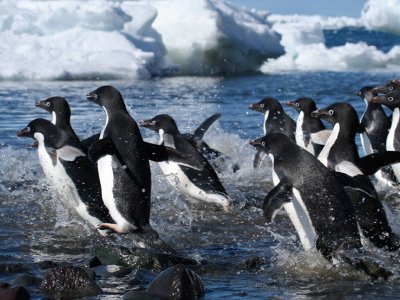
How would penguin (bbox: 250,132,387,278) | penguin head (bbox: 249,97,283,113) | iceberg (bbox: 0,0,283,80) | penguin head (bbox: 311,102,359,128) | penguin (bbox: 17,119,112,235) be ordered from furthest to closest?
iceberg (bbox: 0,0,283,80)
penguin head (bbox: 249,97,283,113)
penguin (bbox: 17,119,112,235)
penguin head (bbox: 311,102,359,128)
penguin (bbox: 250,132,387,278)

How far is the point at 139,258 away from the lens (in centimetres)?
469

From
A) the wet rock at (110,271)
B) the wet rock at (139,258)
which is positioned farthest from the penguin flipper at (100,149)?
the wet rock at (110,271)

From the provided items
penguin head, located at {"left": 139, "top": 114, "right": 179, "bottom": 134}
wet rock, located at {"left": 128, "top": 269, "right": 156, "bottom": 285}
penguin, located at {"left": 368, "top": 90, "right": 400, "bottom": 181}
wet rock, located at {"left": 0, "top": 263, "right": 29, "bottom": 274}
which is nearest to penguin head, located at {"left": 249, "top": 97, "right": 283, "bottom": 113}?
penguin, located at {"left": 368, "top": 90, "right": 400, "bottom": 181}

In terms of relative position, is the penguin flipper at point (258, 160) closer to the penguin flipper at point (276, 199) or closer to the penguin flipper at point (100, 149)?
the penguin flipper at point (100, 149)

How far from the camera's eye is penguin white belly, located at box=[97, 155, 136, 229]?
17.2 ft

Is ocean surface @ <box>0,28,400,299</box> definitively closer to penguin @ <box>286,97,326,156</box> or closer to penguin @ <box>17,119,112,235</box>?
penguin @ <box>17,119,112,235</box>

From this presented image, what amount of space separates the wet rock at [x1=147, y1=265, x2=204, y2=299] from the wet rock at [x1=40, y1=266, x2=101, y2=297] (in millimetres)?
314

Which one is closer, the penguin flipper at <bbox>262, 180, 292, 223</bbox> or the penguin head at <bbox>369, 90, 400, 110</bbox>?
the penguin flipper at <bbox>262, 180, 292, 223</bbox>

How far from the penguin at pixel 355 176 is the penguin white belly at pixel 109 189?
1355 mm

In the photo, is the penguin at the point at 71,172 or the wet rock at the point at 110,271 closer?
the wet rock at the point at 110,271

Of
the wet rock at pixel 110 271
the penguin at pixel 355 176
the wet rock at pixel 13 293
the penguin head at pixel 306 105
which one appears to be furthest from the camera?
the penguin head at pixel 306 105

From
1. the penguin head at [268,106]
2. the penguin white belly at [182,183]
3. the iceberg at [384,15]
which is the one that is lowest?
the penguin white belly at [182,183]

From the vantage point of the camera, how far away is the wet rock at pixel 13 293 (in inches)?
149

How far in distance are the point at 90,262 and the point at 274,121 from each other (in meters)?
4.34
